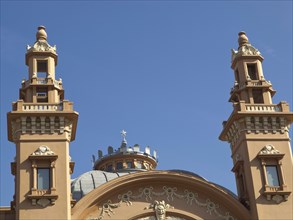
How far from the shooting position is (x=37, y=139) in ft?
138

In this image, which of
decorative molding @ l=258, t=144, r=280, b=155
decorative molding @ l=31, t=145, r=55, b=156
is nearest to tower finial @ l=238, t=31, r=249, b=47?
decorative molding @ l=258, t=144, r=280, b=155

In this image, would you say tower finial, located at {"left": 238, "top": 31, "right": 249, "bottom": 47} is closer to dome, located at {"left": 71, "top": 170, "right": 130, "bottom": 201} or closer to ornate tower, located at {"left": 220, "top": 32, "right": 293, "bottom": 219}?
ornate tower, located at {"left": 220, "top": 32, "right": 293, "bottom": 219}

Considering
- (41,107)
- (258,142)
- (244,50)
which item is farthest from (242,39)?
(41,107)

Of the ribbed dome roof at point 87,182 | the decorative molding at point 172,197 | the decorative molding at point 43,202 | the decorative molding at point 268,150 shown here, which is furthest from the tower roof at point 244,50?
the decorative molding at point 43,202

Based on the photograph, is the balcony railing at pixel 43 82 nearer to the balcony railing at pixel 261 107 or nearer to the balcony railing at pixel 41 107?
the balcony railing at pixel 41 107

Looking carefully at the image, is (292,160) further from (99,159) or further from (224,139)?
(99,159)

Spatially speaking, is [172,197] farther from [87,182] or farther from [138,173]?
[87,182]

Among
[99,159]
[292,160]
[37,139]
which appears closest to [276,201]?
[292,160]

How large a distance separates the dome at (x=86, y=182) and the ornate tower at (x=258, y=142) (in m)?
9.40

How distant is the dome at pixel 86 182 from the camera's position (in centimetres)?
4841

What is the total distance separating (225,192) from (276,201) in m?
3.17

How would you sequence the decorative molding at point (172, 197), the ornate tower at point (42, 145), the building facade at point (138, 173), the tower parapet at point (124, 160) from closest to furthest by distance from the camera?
the ornate tower at point (42, 145), the building facade at point (138, 173), the decorative molding at point (172, 197), the tower parapet at point (124, 160)

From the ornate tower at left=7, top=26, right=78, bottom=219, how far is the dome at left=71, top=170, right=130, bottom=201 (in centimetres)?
525

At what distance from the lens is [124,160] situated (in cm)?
6419
